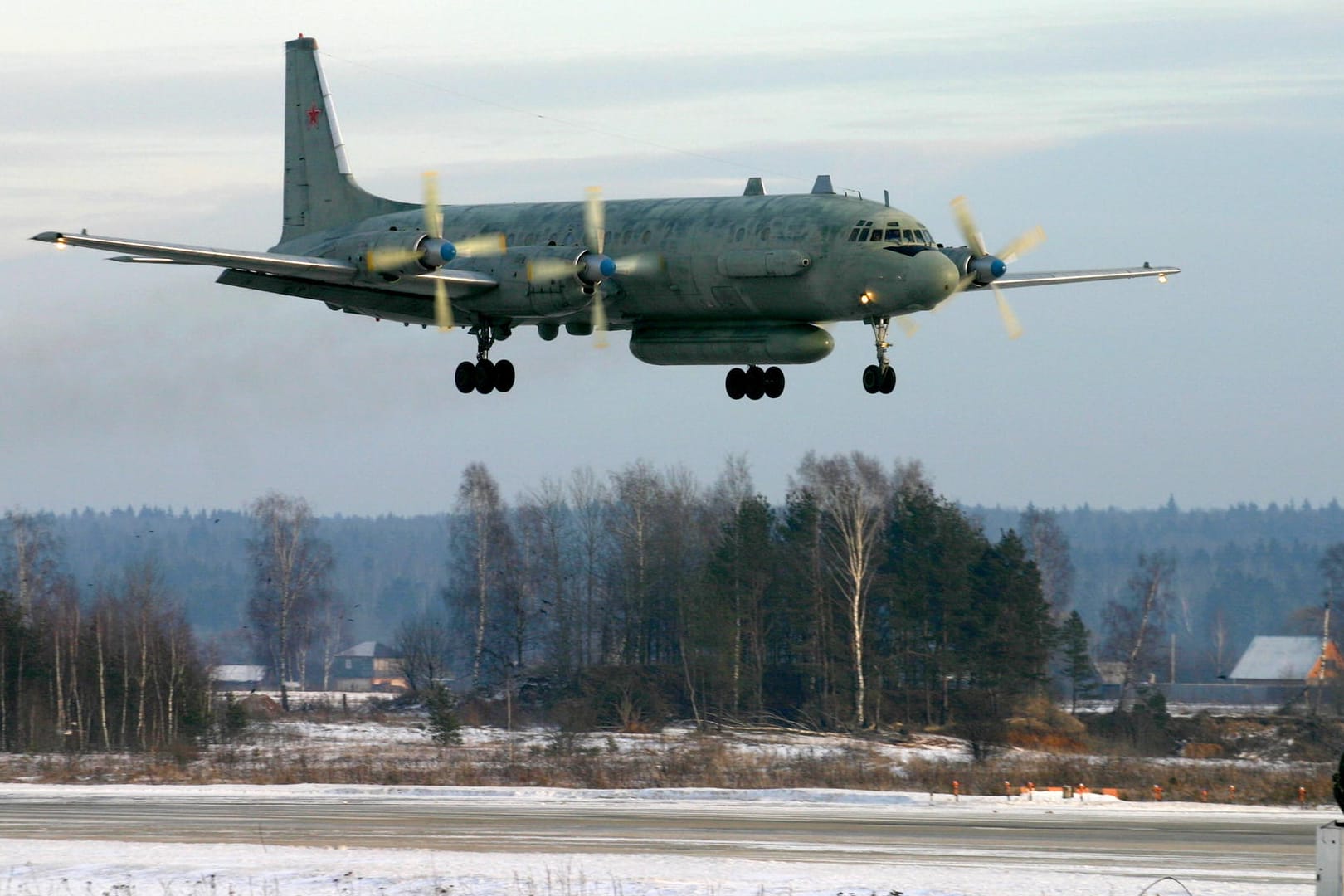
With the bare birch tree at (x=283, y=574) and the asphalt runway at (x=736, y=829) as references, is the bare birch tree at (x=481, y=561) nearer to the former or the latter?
the bare birch tree at (x=283, y=574)

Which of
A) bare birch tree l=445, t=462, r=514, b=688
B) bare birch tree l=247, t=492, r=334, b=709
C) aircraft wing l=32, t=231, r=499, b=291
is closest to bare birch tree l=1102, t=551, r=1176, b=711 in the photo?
bare birch tree l=445, t=462, r=514, b=688

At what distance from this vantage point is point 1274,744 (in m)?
80.4

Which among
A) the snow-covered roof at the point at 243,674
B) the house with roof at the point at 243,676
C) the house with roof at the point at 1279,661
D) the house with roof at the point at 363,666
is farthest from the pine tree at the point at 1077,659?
the house with roof at the point at 363,666

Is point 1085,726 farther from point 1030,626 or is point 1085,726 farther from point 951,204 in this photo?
point 951,204

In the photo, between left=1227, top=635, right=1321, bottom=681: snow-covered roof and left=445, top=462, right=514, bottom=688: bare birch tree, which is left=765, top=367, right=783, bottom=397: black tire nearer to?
left=445, top=462, right=514, bottom=688: bare birch tree

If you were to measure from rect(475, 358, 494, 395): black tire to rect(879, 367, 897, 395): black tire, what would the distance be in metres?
10.7

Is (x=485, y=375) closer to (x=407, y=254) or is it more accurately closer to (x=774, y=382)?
(x=407, y=254)

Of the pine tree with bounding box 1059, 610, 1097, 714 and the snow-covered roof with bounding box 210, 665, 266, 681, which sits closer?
the pine tree with bounding box 1059, 610, 1097, 714

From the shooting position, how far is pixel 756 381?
146 feet

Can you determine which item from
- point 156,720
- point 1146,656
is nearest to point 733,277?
point 156,720

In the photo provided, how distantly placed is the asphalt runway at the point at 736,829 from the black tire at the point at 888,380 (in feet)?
33.4

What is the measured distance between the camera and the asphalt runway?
3622 centimetres

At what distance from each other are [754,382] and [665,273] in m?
4.76

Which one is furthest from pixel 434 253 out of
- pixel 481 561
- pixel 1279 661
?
pixel 1279 661
